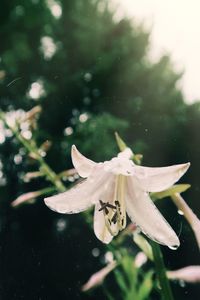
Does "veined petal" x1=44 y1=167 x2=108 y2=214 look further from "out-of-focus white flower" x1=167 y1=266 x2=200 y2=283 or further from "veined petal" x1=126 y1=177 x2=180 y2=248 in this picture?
"out-of-focus white flower" x1=167 y1=266 x2=200 y2=283

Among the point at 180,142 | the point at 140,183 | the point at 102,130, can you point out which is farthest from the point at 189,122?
the point at 140,183

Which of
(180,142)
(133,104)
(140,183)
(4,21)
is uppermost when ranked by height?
(4,21)

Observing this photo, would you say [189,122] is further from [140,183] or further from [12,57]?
[140,183]

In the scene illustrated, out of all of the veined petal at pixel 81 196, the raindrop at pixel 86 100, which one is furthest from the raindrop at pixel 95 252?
the veined petal at pixel 81 196

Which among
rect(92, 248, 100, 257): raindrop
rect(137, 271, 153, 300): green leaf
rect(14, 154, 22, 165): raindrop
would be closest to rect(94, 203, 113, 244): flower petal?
rect(137, 271, 153, 300): green leaf

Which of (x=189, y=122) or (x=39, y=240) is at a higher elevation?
(x=39, y=240)
